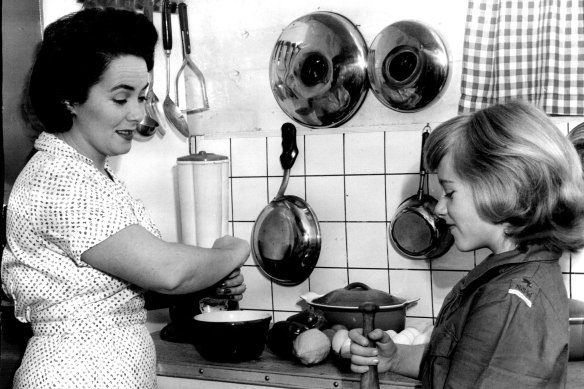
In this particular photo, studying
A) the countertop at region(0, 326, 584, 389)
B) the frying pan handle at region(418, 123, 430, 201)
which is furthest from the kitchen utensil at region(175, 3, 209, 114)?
the countertop at region(0, 326, 584, 389)

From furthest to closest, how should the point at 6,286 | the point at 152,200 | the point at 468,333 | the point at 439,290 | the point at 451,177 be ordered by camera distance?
the point at 152,200, the point at 439,290, the point at 6,286, the point at 451,177, the point at 468,333

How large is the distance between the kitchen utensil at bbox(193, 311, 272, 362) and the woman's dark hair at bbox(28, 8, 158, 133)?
709 millimetres

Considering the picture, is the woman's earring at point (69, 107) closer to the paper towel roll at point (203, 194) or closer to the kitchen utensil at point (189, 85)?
the paper towel roll at point (203, 194)

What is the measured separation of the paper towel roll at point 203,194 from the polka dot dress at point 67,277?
31.8 inches

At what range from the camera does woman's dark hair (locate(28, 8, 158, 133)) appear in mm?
1378

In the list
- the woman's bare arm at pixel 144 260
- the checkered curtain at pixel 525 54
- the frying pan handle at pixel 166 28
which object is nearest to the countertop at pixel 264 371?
the woman's bare arm at pixel 144 260

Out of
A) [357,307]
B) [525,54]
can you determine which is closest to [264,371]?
[357,307]

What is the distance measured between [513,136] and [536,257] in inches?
8.3

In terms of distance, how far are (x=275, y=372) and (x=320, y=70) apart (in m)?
0.90

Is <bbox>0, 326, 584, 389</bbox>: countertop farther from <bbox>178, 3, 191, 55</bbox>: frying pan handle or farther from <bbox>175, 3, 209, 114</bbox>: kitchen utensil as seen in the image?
<bbox>178, 3, 191, 55</bbox>: frying pan handle

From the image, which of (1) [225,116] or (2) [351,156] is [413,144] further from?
(1) [225,116]

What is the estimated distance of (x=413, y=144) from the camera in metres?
2.12

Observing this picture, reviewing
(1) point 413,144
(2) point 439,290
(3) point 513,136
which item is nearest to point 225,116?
(1) point 413,144

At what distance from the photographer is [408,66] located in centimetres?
206
